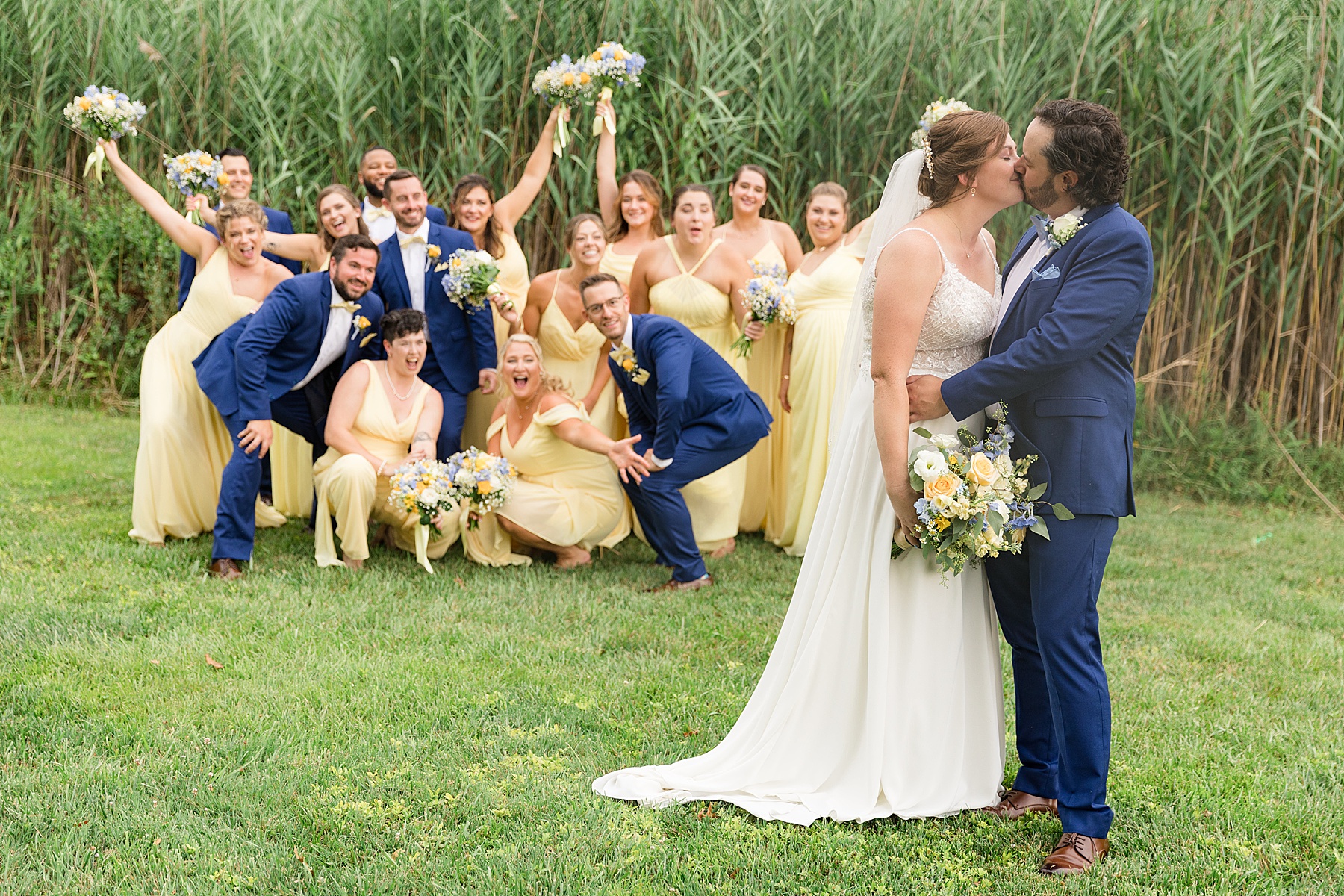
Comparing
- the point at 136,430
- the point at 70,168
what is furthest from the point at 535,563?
the point at 70,168

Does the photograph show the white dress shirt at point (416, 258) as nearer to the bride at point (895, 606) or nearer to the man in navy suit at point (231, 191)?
the man in navy suit at point (231, 191)

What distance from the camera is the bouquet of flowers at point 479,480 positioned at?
558 cm

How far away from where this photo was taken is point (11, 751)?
3430 mm

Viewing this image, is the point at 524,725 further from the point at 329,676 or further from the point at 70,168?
the point at 70,168

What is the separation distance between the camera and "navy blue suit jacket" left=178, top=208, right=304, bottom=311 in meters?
6.59

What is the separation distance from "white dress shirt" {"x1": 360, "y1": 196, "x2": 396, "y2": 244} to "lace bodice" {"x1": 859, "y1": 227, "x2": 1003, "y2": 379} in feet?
12.8

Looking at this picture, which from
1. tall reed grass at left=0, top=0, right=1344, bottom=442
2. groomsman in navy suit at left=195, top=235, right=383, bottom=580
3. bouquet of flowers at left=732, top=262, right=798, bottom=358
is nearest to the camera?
groomsman in navy suit at left=195, top=235, right=383, bottom=580

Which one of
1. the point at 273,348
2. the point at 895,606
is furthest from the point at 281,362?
the point at 895,606

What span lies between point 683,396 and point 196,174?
3087 millimetres

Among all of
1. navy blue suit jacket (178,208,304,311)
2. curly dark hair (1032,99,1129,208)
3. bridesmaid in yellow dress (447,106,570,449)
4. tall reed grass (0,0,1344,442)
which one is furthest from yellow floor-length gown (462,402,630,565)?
curly dark hair (1032,99,1129,208)

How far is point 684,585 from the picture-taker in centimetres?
566

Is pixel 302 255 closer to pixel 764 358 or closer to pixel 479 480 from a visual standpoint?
pixel 479 480

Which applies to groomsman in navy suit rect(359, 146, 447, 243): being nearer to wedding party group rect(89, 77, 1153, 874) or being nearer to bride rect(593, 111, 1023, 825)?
wedding party group rect(89, 77, 1153, 874)

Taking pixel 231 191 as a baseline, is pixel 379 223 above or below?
below
